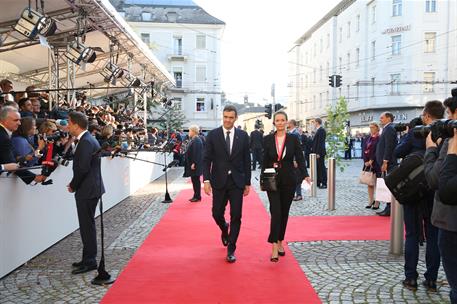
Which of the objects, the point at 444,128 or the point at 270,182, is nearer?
the point at 444,128

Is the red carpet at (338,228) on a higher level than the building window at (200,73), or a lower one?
lower

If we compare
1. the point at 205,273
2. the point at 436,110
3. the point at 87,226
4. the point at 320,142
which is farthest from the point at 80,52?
the point at 436,110

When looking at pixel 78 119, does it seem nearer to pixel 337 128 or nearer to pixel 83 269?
pixel 83 269

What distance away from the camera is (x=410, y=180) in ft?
14.9

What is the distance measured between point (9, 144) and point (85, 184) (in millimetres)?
932

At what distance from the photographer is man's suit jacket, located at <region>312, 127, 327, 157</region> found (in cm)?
1272

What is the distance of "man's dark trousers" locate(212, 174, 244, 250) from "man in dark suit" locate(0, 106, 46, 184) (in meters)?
2.09

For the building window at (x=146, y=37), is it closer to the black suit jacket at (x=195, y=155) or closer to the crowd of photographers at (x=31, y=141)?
the black suit jacket at (x=195, y=155)

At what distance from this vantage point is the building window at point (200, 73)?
49672 millimetres

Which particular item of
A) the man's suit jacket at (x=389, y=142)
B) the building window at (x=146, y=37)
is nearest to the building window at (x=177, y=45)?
the building window at (x=146, y=37)

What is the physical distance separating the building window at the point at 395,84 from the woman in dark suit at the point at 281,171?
35.2 m

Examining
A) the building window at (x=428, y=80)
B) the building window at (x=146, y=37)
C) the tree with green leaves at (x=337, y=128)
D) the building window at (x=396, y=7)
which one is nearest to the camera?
the tree with green leaves at (x=337, y=128)

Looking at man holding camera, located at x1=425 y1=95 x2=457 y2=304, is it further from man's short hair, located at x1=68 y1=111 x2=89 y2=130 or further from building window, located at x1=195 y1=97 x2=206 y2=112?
building window, located at x1=195 y1=97 x2=206 y2=112

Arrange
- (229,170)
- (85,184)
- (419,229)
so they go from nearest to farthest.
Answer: (419,229) < (85,184) < (229,170)
